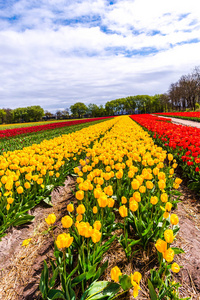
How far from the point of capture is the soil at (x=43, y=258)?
1976 millimetres

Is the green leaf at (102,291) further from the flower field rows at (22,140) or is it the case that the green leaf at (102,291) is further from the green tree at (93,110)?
the green tree at (93,110)

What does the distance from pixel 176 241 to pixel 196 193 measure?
2240mm

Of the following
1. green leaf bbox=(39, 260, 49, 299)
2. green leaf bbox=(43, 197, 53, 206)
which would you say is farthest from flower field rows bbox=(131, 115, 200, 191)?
green leaf bbox=(39, 260, 49, 299)

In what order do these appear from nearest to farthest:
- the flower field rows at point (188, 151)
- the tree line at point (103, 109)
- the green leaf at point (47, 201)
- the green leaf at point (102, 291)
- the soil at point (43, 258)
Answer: the green leaf at point (102, 291) → the soil at point (43, 258) → the green leaf at point (47, 201) → the flower field rows at point (188, 151) → the tree line at point (103, 109)

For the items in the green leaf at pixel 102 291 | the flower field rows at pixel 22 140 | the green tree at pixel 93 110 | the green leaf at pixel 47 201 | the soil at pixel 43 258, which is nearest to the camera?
the green leaf at pixel 102 291

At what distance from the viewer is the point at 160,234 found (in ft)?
7.61

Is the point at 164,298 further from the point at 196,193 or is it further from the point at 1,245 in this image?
the point at 196,193

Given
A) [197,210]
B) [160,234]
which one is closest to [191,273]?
[160,234]

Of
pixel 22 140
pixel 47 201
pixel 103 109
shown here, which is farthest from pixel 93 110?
pixel 47 201

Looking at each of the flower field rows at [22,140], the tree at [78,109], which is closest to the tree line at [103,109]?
the tree at [78,109]

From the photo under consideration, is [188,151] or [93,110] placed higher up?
[93,110]

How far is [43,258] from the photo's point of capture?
2.47m

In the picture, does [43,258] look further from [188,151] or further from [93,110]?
[93,110]

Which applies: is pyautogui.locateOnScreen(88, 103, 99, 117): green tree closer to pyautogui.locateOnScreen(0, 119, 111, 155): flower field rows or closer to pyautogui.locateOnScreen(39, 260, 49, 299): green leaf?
pyautogui.locateOnScreen(0, 119, 111, 155): flower field rows
